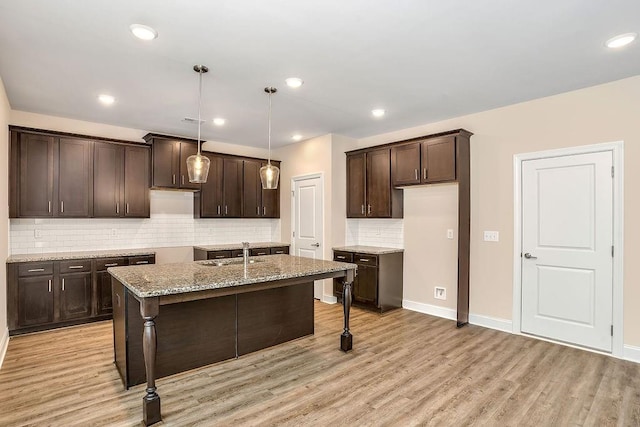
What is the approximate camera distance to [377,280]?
4.92 meters

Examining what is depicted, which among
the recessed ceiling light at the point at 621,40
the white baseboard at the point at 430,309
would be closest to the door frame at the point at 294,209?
the white baseboard at the point at 430,309

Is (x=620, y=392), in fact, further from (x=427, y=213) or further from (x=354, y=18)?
(x=354, y=18)

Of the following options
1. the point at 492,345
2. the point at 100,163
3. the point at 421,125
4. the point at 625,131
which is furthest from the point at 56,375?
the point at 625,131

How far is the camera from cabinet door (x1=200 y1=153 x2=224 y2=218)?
577cm

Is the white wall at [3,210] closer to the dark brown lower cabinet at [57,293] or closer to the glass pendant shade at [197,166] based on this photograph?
the dark brown lower cabinet at [57,293]

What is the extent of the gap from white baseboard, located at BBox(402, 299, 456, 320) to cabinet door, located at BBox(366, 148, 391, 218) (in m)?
1.36

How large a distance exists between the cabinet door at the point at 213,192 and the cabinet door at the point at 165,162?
0.51 m

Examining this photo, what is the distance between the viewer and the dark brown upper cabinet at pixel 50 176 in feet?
13.9

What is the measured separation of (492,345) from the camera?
376 cm

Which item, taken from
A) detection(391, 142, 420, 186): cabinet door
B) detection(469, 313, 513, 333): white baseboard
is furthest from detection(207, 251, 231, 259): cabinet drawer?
detection(469, 313, 513, 333): white baseboard

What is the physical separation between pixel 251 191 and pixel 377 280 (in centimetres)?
281

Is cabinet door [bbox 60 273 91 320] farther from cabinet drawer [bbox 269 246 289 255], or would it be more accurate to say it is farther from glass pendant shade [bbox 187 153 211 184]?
cabinet drawer [bbox 269 246 289 255]

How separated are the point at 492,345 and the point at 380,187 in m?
2.54

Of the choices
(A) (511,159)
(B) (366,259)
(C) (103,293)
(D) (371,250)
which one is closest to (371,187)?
(D) (371,250)
